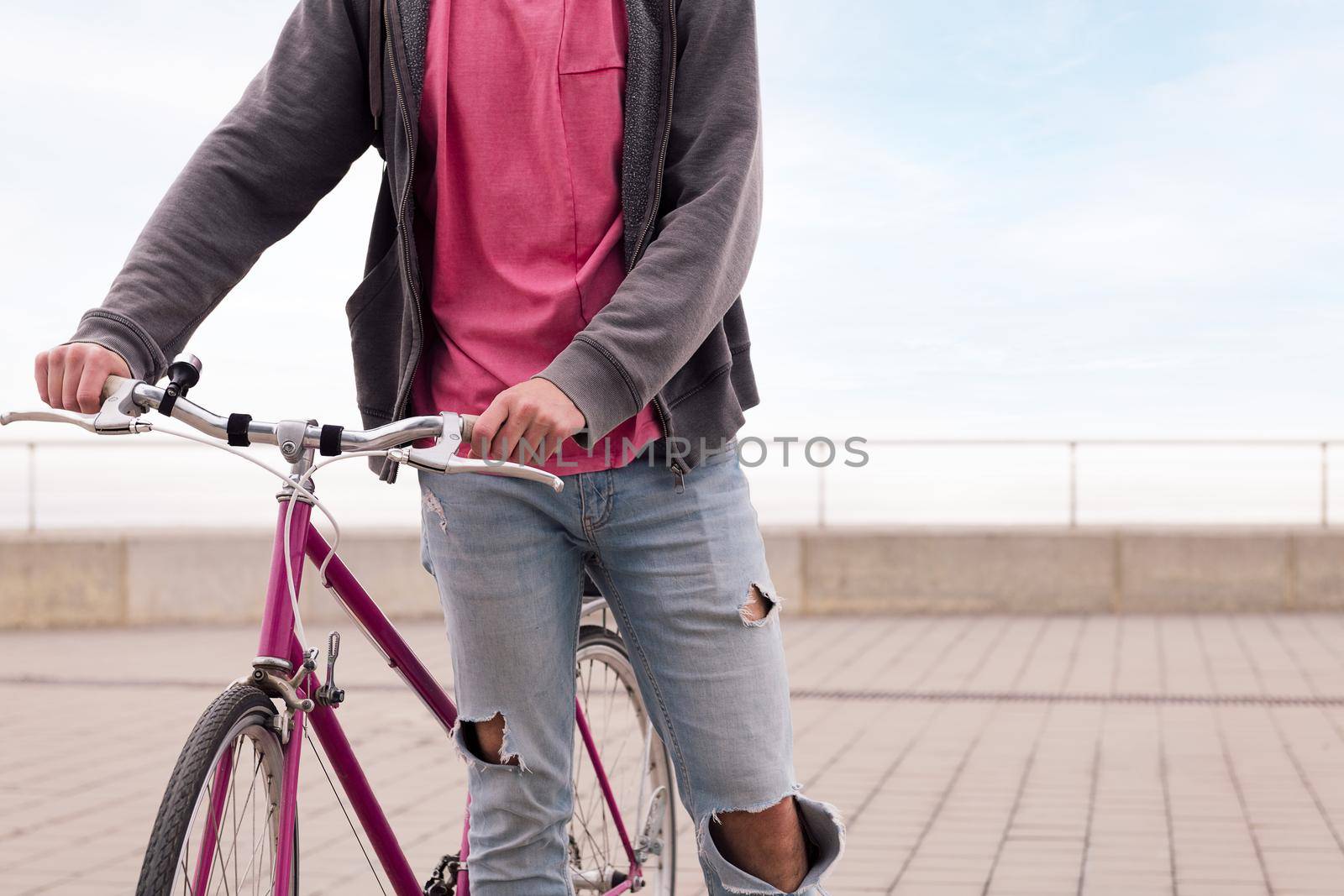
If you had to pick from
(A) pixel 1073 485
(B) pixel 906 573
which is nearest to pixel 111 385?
(B) pixel 906 573

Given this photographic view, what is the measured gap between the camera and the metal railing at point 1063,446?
34.9 ft

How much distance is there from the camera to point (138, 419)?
184 cm

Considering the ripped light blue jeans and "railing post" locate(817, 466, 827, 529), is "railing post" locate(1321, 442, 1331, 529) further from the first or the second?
the ripped light blue jeans

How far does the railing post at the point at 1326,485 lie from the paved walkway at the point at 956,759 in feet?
5.25

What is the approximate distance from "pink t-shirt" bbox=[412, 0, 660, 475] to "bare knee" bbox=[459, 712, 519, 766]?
0.45 metres

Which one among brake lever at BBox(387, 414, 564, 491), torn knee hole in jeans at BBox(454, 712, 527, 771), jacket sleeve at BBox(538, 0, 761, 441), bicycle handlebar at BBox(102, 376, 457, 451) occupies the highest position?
jacket sleeve at BBox(538, 0, 761, 441)

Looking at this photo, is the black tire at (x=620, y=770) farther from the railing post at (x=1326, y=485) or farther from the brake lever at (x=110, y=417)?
the railing post at (x=1326, y=485)

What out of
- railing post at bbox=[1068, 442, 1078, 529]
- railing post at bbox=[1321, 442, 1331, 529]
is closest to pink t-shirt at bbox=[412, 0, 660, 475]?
railing post at bbox=[1068, 442, 1078, 529]

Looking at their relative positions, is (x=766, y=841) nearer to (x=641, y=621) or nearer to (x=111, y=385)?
(x=641, y=621)

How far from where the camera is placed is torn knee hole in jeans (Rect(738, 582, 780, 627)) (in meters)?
2.21

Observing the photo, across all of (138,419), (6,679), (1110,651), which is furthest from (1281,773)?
(6,679)

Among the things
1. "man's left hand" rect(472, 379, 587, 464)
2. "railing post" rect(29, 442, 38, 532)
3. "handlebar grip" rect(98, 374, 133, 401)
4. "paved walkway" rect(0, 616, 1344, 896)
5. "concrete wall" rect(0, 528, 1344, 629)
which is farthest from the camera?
"railing post" rect(29, 442, 38, 532)

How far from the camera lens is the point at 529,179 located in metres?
2.18

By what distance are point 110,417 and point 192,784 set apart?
18.7 inches
